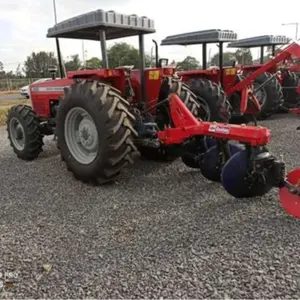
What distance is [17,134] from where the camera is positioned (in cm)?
550

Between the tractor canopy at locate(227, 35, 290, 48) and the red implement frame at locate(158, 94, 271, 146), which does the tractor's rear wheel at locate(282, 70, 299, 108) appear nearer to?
the tractor canopy at locate(227, 35, 290, 48)

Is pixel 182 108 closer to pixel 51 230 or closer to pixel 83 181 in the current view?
pixel 83 181

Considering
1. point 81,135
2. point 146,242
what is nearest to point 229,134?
point 146,242

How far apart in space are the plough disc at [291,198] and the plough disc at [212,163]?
0.65 metres

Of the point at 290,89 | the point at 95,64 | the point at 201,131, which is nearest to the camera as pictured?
the point at 201,131

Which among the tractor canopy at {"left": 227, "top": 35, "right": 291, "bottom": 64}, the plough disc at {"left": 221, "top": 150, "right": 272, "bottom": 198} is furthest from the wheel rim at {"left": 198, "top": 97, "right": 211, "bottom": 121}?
the tractor canopy at {"left": 227, "top": 35, "right": 291, "bottom": 64}

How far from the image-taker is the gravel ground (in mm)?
2064

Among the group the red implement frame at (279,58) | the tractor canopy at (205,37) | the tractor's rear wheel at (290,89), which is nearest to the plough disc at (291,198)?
the red implement frame at (279,58)

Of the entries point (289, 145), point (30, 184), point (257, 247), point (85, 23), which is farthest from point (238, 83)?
point (257, 247)

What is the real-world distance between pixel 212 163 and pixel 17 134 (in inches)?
133

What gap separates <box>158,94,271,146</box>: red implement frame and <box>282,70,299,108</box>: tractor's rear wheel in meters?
7.11

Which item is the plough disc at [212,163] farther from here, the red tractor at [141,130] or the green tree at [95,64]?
the green tree at [95,64]

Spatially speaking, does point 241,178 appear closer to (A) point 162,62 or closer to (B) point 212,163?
(B) point 212,163

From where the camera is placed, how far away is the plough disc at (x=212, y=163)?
3.48 meters
